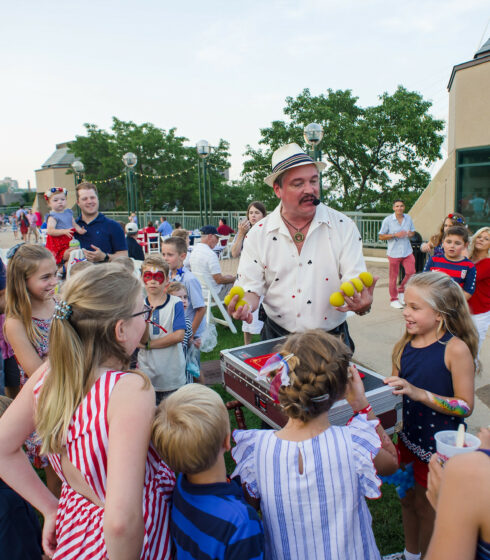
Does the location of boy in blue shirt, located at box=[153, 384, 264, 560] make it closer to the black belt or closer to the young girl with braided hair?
the young girl with braided hair

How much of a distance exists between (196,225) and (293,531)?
19.5 meters

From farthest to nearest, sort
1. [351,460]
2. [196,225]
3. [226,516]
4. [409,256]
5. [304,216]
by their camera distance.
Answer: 1. [196,225]
2. [409,256]
3. [304,216]
4. [351,460]
5. [226,516]

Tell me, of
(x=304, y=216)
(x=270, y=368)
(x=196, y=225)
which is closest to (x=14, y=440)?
(x=270, y=368)

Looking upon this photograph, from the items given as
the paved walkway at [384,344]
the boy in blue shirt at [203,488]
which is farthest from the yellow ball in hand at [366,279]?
the paved walkway at [384,344]

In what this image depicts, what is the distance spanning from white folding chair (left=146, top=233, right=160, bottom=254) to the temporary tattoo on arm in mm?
12966

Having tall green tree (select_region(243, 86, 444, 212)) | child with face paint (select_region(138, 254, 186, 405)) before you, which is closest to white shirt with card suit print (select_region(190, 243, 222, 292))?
child with face paint (select_region(138, 254, 186, 405))

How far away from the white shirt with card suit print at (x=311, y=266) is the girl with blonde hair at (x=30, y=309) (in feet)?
4.37

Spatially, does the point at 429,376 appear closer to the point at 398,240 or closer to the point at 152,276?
the point at 152,276

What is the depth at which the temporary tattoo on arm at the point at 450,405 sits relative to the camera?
1.90 m

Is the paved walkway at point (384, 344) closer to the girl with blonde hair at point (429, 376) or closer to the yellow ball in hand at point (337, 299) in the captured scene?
the girl with blonde hair at point (429, 376)

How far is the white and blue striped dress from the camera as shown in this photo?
4.38 feet

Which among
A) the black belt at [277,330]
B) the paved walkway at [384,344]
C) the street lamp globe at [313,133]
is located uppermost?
the street lamp globe at [313,133]

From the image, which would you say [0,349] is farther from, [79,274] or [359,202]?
[359,202]

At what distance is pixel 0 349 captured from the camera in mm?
2707
